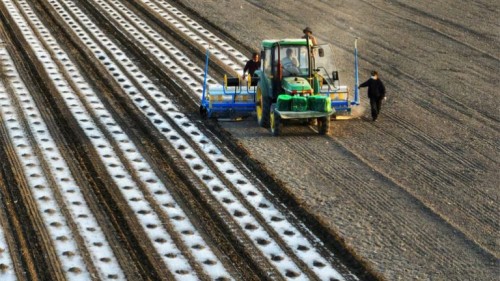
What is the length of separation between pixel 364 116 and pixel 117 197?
21.9 feet

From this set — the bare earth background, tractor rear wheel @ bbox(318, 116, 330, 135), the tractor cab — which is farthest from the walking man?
tractor rear wheel @ bbox(318, 116, 330, 135)

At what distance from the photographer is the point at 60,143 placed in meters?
19.1

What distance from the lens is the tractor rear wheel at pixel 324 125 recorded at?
19547 millimetres

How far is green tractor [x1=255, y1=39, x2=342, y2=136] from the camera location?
1928 cm

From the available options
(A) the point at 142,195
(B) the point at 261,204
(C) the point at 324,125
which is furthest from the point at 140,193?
(C) the point at 324,125

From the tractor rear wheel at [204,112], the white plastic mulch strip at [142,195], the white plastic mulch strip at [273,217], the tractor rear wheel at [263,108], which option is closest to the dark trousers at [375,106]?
the tractor rear wheel at [263,108]

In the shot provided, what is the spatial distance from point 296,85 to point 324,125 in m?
0.88

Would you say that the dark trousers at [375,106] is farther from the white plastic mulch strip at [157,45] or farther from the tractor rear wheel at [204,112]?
the white plastic mulch strip at [157,45]

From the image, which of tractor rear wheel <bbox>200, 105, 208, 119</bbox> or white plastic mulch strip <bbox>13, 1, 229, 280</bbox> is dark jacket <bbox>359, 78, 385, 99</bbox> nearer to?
tractor rear wheel <bbox>200, 105, 208, 119</bbox>

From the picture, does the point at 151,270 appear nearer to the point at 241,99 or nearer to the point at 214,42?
the point at 241,99

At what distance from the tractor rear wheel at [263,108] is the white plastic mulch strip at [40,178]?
3.87 m

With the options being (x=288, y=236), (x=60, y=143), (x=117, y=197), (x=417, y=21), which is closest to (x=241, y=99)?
(x=60, y=143)

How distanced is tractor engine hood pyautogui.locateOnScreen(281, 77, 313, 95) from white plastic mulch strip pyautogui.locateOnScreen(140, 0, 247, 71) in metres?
5.02

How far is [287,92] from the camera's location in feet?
64.9
